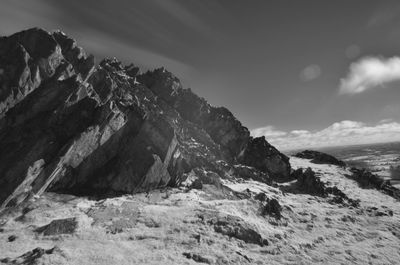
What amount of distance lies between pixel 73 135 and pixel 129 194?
52.6ft

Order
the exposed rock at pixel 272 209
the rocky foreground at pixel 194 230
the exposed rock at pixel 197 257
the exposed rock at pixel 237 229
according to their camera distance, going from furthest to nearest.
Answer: the exposed rock at pixel 272 209 < the exposed rock at pixel 237 229 < the exposed rock at pixel 197 257 < the rocky foreground at pixel 194 230

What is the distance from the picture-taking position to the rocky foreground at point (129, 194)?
112ft

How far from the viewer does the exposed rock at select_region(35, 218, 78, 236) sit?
3438cm

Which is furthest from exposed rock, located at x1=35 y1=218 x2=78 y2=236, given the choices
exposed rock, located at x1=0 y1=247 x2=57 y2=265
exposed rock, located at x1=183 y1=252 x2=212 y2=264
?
exposed rock, located at x1=183 y1=252 x2=212 y2=264

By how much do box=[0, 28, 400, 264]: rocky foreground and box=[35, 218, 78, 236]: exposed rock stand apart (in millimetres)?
133

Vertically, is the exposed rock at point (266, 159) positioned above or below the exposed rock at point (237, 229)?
above

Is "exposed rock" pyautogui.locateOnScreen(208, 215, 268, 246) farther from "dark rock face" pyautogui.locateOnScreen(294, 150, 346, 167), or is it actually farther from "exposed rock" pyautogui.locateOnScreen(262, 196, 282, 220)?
"dark rock face" pyautogui.locateOnScreen(294, 150, 346, 167)

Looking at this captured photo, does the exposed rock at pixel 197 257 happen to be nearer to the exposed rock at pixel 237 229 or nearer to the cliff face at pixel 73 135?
the exposed rock at pixel 237 229

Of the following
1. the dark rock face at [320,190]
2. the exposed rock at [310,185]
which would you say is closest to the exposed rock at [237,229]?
the dark rock face at [320,190]

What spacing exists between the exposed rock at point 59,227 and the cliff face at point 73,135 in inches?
338

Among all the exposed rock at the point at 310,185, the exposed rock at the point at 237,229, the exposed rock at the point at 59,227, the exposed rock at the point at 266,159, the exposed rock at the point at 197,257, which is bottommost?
the exposed rock at the point at 197,257

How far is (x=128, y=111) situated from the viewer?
2399 inches

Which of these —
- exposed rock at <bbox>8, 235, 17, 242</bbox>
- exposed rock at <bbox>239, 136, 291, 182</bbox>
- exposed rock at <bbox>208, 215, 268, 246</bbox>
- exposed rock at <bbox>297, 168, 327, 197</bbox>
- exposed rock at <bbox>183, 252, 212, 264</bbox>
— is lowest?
exposed rock at <bbox>183, 252, 212, 264</bbox>

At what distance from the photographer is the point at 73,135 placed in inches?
2019
